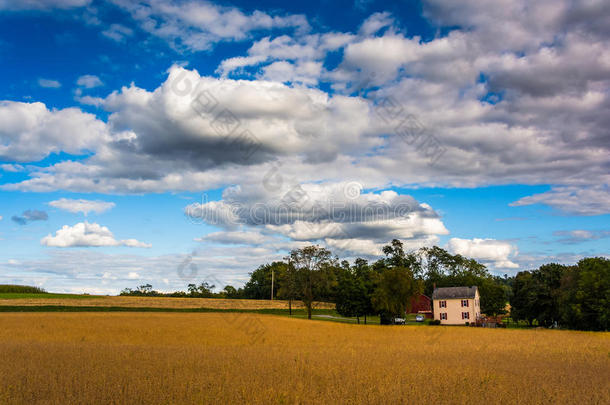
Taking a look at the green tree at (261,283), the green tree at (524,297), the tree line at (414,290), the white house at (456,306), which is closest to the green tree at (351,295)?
the tree line at (414,290)

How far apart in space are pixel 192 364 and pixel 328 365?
6.21 metres

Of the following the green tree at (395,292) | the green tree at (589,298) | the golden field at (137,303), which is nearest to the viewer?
the green tree at (589,298)

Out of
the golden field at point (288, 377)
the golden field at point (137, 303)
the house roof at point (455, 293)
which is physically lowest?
the golden field at point (137, 303)

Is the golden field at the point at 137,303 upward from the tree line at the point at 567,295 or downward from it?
downward

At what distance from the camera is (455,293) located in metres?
91.8

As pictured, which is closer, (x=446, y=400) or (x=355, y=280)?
(x=446, y=400)

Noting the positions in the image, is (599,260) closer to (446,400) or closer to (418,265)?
(446,400)

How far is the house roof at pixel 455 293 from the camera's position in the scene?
9006cm

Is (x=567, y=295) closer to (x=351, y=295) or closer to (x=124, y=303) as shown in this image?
(x=351, y=295)

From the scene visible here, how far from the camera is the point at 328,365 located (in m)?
21.4

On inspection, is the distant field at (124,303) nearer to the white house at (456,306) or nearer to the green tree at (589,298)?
the white house at (456,306)

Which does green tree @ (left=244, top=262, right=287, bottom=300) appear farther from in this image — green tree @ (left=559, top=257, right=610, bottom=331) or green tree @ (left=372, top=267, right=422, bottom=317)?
green tree @ (left=559, top=257, right=610, bottom=331)

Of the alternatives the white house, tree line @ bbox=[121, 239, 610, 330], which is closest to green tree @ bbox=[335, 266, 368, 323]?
tree line @ bbox=[121, 239, 610, 330]

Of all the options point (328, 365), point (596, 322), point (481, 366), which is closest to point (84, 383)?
point (328, 365)
